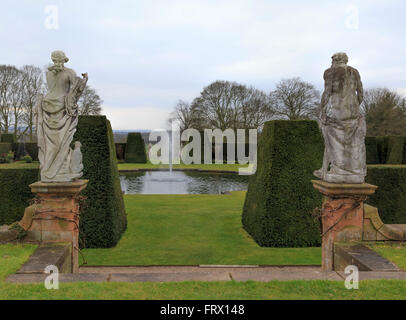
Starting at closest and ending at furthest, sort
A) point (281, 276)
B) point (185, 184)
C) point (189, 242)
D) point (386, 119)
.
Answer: point (281, 276)
point (189, 242)
point (185, 184)
point (386, 119)

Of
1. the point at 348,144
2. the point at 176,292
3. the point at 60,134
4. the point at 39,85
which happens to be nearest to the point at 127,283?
the point at 176,292

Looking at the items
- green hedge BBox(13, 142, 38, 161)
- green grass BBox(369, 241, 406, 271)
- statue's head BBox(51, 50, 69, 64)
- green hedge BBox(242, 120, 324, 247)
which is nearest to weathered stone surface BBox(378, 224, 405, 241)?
green grass BBox(369, 241, 406, 271)

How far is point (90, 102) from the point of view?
36.7 meters

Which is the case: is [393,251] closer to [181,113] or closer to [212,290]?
[212,290]

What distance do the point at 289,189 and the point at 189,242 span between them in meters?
2.90

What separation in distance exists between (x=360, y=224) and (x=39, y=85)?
3871cm

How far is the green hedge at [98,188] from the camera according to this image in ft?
26.1

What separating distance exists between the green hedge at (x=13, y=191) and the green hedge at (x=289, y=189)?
→ 6.18 metres

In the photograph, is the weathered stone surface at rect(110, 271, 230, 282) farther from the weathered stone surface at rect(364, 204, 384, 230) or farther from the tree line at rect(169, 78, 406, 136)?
the tree line at rect(169, 78, 406, 136)

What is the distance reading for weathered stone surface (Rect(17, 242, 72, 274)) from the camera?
4551mm

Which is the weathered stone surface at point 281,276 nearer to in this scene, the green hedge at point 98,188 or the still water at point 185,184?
the green hedge at point 98,188

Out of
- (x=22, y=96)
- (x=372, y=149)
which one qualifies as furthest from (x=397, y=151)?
(x=22, y=96)
